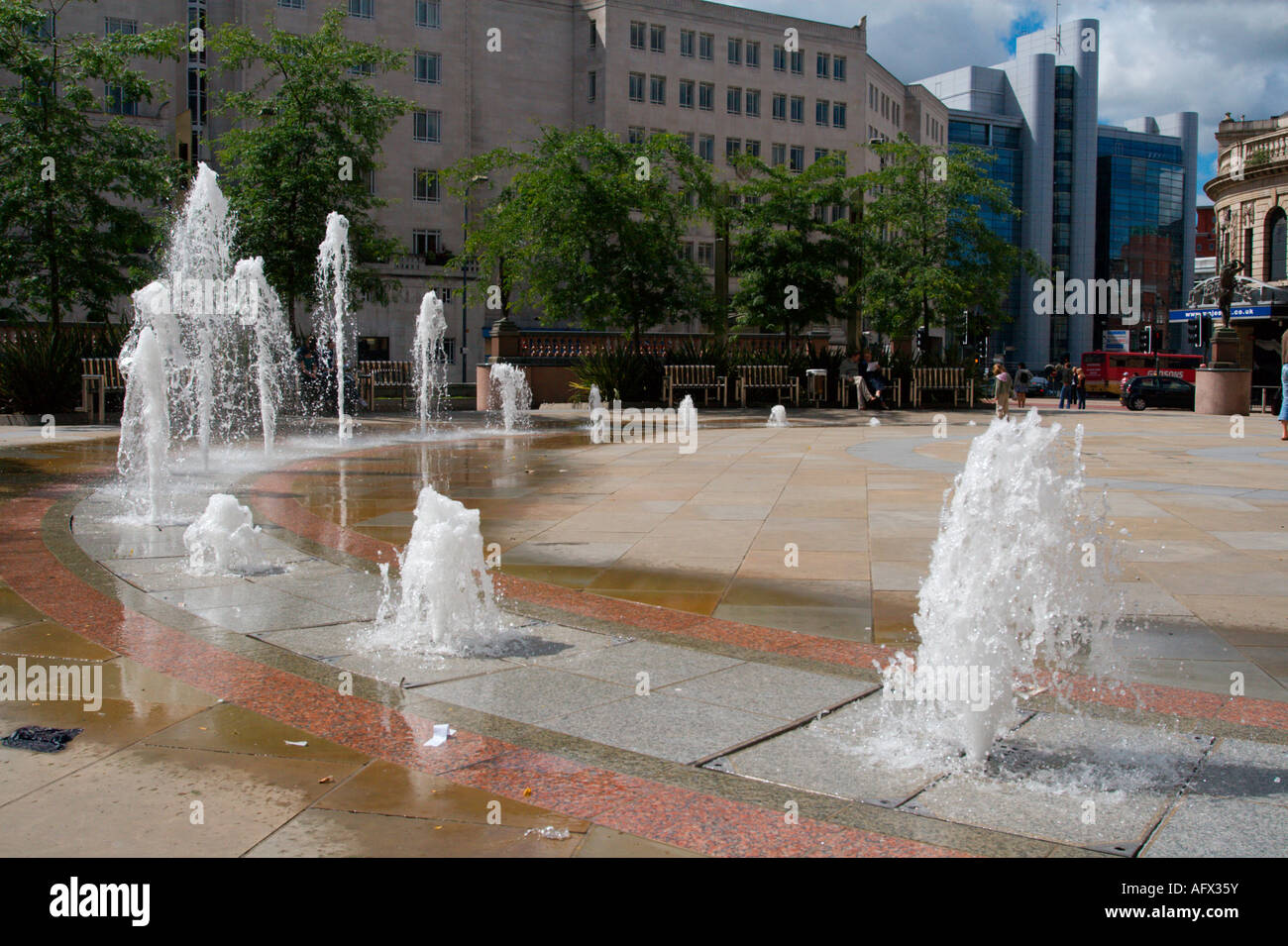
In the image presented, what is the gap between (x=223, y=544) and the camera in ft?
27.5

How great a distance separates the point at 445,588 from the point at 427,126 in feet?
187

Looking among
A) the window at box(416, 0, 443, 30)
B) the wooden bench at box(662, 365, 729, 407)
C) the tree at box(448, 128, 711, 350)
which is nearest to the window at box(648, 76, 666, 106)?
the window at box(416, 0, 443, 30)

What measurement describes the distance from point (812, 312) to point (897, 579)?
2645cm

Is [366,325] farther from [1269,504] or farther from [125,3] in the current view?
[1269,504]

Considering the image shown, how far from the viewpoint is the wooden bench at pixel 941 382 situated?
32156 mm

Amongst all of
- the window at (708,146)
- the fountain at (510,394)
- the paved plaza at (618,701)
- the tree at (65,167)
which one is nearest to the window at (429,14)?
the window at (708,146)

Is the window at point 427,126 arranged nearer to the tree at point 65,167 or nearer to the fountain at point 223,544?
the tree at point 65,167

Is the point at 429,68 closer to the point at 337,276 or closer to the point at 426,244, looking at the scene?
the point at 426,244

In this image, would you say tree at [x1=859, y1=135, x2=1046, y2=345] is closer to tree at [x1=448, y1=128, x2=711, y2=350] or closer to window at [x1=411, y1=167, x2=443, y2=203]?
tree at [x1=448, y1=128, x2=711, y2=350]

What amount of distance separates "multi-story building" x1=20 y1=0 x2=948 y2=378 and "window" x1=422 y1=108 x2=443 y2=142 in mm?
70

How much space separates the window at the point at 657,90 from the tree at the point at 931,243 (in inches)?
1398

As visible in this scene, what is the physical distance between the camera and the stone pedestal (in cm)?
3344

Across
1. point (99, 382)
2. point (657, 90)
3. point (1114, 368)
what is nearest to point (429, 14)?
point (657, 90)
